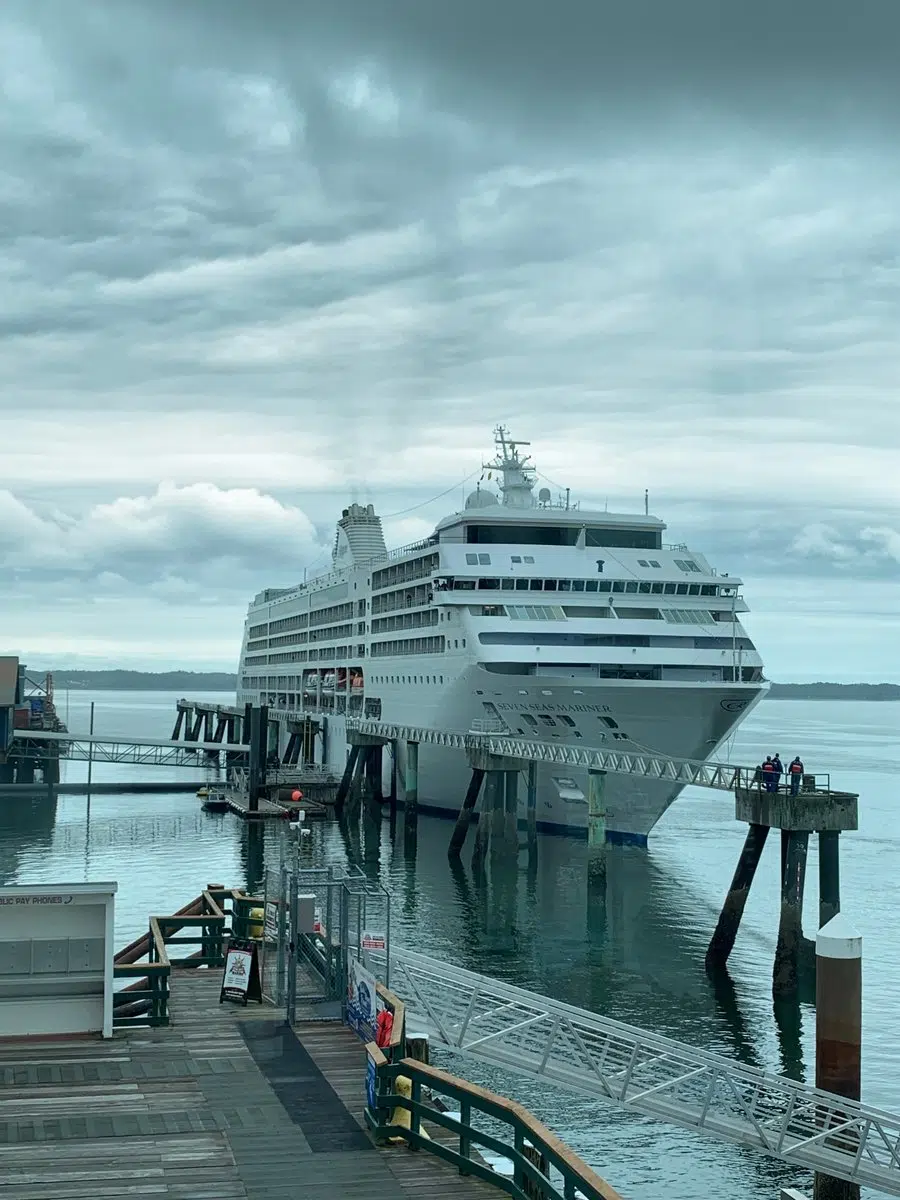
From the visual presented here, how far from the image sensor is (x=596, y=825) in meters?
39.8

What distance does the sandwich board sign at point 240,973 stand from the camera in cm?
1706

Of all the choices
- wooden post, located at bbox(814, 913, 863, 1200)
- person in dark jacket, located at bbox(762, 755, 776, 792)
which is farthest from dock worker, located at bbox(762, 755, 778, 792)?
wooden post, located at bbox(814, 913, 863, 1200)

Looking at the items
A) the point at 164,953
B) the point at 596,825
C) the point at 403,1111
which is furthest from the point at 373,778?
the point at 403,1111

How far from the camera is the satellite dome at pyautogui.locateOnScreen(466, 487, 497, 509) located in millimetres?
61031

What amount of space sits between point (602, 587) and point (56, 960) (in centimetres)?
3859

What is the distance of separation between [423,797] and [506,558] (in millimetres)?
15308

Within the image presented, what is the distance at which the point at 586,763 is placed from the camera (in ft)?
136

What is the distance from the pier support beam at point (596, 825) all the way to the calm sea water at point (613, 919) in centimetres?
140

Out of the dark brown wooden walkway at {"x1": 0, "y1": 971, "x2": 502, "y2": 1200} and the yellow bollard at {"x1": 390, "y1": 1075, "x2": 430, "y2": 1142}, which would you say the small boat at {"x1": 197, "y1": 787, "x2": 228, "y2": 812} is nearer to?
the dark brown wooden walkway at {"x1": 0, "y1": 971, "x2": 502, "y2": 1200}

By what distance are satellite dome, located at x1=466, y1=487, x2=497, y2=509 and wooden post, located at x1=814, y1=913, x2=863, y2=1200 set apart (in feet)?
144

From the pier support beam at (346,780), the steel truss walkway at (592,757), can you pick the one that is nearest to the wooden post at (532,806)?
the steel truss walkway at (592,757)

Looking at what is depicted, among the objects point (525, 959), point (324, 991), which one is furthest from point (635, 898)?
point (324, 991)

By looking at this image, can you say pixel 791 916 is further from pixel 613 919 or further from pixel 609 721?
pixel 609 721

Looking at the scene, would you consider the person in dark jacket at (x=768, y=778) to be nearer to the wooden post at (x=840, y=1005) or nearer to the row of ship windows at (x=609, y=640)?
the wooden post at (x=840, y=1005)
